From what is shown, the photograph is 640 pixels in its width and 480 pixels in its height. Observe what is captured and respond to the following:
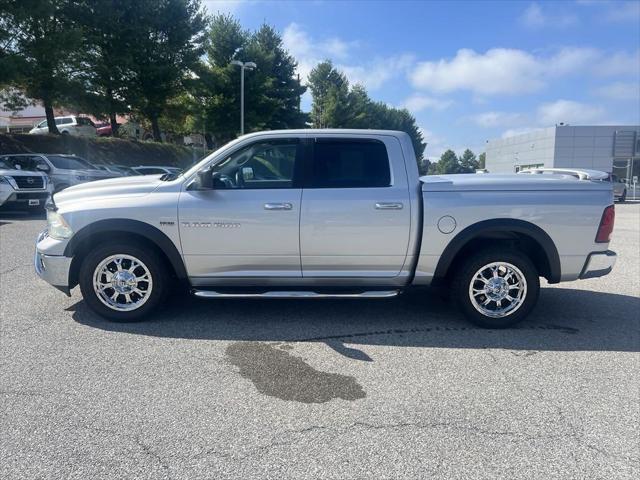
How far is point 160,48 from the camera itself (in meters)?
29.0

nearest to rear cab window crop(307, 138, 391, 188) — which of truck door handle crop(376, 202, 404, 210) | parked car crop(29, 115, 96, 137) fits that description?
truck door handle crop(376, 202, 404, 210)

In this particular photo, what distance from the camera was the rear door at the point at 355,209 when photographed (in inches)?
178

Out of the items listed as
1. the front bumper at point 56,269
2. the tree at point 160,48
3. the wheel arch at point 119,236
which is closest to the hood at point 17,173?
the front bumper at point 56,269

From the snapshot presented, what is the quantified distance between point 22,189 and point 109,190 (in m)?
10.3

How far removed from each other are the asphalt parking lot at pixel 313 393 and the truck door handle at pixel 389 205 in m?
1.20

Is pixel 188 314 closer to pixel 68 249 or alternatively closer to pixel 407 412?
pixel 68 249

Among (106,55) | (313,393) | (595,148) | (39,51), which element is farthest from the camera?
(595,148)

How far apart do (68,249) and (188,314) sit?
4.36 ft

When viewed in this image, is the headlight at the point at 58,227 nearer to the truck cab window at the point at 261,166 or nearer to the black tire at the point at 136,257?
the black tire at the point at 136,257

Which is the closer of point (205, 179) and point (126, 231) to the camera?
point (205, 179)

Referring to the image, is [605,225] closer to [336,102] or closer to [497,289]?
[497,289]

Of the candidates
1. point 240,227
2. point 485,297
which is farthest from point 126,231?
point 485,297

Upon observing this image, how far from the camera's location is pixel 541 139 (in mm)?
47438

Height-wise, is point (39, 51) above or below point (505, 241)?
above
